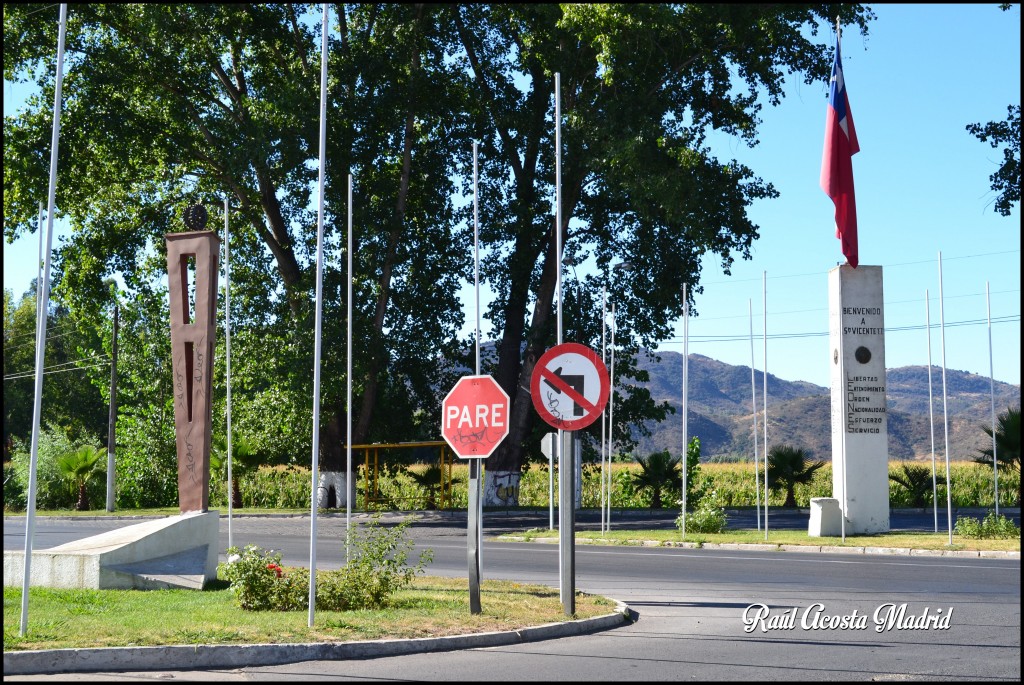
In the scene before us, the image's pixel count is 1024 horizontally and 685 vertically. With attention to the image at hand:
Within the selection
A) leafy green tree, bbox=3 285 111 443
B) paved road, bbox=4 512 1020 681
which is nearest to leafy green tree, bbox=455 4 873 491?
paved road, bbox=4 512 1020 681

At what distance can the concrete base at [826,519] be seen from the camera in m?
23.6

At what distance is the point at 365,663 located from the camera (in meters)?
9.09

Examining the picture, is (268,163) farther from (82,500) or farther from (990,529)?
(990,529)

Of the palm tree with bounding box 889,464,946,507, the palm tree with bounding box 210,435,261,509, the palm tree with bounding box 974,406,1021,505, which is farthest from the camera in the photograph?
the palm tree with bounding box 210,435,261,509

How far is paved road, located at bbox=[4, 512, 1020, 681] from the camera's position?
8547 millimetres

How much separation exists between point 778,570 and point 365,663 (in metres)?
10.0

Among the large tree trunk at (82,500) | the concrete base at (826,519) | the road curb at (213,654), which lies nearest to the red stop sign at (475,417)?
the road curb at (213,654)

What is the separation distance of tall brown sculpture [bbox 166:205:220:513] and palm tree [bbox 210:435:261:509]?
22.4 metres

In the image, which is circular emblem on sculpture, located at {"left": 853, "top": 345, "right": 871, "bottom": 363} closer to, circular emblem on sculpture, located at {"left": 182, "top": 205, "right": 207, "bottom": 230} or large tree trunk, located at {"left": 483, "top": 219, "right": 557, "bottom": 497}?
large tree trunk, located at {"left": 483, "top": 219, "right": 557, "bottom": 497}

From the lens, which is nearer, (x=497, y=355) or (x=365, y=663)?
(x=365, y=663)

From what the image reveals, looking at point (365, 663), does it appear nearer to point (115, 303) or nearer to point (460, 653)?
point (460, 653)

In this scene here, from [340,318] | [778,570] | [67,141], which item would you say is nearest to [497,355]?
[340,318]

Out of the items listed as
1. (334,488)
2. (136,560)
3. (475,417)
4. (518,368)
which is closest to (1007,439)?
(518,368)

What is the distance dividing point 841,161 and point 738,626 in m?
16.1
